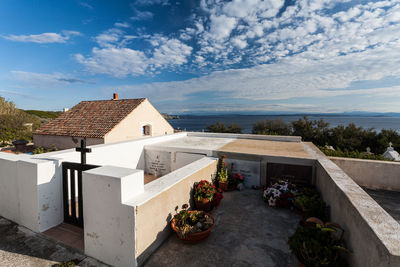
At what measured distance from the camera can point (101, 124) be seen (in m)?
12.9

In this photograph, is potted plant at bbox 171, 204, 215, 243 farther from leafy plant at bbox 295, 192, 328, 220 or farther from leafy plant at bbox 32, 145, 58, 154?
leafy plant at bbox 32, 145, 58, 154

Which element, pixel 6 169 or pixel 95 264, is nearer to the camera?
pixel 95 264

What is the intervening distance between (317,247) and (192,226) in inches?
86.6

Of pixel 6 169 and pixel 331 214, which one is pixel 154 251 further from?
pixel 6 169

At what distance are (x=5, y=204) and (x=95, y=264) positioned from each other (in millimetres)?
3311

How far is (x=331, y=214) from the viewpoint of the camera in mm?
4027

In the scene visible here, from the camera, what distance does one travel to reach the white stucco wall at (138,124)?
12383 mm

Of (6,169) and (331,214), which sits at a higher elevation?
(6,169)

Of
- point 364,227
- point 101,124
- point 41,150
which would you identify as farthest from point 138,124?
point 364,227

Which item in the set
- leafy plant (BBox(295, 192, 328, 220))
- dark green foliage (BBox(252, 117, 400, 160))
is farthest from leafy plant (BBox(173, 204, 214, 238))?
dark green foliage (BBox(252, 117, 400, 160))

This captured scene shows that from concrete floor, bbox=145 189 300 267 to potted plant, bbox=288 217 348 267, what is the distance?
1.99ft

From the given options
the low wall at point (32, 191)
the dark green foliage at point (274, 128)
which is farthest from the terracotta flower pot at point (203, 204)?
the dark green foliage at point (274, 128)

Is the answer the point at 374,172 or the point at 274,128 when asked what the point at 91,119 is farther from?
the point at 274,128

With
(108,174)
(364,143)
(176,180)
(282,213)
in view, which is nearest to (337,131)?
(364,143)
